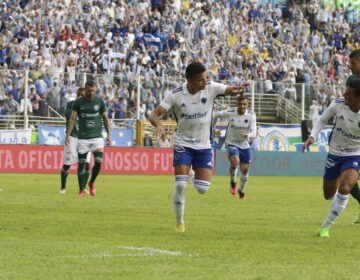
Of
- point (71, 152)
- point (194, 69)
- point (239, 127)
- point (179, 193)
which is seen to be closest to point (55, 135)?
point (71, 152)

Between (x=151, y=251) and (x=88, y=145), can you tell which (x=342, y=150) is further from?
(x=88, y=145)

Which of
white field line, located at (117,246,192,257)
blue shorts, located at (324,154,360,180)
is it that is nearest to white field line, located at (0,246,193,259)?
white field line, located at (117,246,192,257)

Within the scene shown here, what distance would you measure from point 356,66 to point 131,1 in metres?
32.6

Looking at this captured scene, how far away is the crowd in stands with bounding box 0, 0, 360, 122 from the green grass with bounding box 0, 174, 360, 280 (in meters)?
15.0

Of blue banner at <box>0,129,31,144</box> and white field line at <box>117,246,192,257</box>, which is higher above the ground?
white field line at <box>117,246,192,257</box>

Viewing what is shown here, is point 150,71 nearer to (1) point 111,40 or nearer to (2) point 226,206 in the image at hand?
(1) point 111,40

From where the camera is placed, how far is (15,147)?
37750mm

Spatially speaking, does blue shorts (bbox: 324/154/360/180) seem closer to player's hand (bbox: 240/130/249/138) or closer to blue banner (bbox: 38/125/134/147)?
player's hand (bbox: 240/130/249/138)

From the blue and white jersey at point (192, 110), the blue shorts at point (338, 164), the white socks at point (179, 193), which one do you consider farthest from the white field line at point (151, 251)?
the blue shorts at point (338, 164)

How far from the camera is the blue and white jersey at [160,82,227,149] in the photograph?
14945mm

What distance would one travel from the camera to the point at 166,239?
13617mm

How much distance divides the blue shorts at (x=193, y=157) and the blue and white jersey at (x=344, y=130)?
178 centimetres

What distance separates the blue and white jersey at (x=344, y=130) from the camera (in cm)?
1464

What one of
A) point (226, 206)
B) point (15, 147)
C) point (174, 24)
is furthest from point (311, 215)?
point (174, 24)
